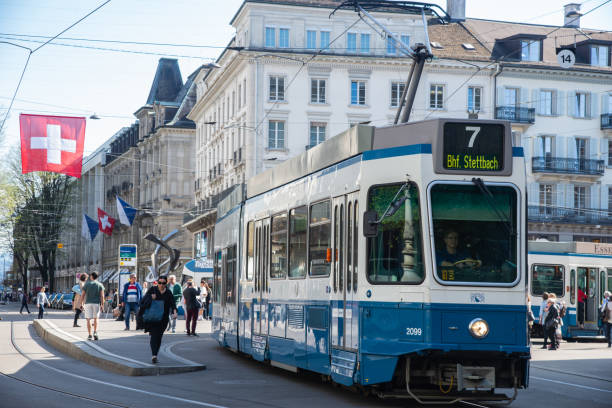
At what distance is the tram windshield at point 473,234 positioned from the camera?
35.2 ft

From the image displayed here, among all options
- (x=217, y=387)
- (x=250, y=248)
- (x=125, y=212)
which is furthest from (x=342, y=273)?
(x=125, y=212)

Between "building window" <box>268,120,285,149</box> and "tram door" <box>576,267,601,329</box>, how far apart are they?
25.5m

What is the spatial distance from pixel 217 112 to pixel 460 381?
5763cm

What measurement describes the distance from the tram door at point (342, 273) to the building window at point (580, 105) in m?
50.0

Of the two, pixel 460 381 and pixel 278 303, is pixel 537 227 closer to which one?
pixel 278 303

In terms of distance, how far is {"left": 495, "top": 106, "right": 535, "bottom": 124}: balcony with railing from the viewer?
5812 centimetres

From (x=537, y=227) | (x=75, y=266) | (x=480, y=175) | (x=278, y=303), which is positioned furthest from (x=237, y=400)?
(x=75, y=266)

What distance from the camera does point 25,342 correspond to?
2516 cm

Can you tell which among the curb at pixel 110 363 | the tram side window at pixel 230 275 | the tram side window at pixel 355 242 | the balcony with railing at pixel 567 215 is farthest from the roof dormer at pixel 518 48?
the tram side window at pixel 355 242

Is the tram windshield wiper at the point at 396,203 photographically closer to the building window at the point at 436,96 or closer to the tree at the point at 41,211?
the building window at the point at 436,96

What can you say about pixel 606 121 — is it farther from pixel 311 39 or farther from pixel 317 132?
pixel 311 39

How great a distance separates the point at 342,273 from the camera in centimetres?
1216

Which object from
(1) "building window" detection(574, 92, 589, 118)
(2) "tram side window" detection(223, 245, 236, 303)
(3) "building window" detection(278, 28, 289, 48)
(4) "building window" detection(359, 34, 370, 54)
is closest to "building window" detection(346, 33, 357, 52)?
(4) "building window" detection(359, 34, 370, 54)

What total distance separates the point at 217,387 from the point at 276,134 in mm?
42563
